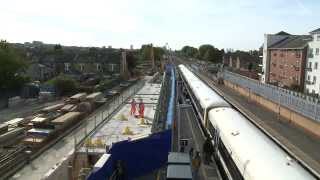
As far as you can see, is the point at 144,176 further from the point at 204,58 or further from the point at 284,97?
the point at 204,58

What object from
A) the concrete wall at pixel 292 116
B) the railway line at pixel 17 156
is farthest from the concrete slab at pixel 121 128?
the concrete wall at pixel 292 116

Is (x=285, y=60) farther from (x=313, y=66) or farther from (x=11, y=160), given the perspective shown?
(x=11, y=160)

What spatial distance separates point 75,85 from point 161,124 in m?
31.6

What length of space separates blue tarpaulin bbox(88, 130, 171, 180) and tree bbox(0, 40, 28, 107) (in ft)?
119

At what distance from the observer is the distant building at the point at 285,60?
5500 centimetres

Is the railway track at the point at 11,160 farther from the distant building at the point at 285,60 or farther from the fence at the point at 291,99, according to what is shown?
the distant building at the point at 285,60

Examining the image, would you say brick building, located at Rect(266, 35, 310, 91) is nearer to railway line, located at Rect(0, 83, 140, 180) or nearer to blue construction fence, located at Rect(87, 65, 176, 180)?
railway line, located at Rect(0, 83, 140, 180)

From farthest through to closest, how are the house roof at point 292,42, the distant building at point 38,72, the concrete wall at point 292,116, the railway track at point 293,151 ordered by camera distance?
1. the distant building at point 38,72
2. the house roof at point 292,42
3. the concrete wall at point 292,116
4. the railway track at point 293,151

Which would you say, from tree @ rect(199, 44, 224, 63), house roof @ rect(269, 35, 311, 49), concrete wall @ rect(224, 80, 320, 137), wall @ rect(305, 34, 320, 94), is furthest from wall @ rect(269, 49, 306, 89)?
tree @ rect(199, 44, 224, 63)

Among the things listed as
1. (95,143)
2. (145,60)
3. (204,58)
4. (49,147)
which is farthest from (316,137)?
(204,58)

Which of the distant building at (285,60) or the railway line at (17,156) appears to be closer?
the railway line at (17,156)

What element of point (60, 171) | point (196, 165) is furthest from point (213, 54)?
point (60, 171)

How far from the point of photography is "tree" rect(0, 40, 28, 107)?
169ft

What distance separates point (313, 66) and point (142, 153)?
127 ft
